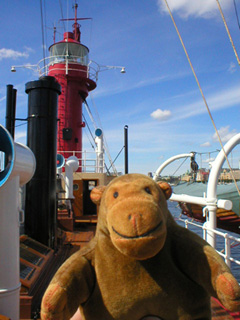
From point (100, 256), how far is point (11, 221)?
4.92ft

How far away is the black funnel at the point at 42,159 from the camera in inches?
240

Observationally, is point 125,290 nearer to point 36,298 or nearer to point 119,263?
point 119,263

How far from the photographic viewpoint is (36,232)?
6.06 meters

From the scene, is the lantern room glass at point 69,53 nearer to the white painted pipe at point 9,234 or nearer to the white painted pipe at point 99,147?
the white painted pipe at point 99,147

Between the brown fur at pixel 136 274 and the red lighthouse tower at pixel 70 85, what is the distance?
41.1 feet

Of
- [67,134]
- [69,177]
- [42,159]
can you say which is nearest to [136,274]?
[42,159]

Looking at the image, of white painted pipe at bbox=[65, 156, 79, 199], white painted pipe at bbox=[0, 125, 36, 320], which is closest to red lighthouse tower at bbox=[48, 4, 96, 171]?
white painted pipe at bbox=[65, 156, 79, 199]

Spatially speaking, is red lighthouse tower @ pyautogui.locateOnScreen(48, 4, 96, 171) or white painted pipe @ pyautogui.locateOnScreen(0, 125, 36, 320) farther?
red lighthouse tower @ pyautogui.locateOnScreen(48, 4, 96, 171)

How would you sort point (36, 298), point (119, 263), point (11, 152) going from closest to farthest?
point (119, 263)
point (11, 152)
point (36, 298)

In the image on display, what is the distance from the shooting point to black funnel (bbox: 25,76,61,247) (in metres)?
6.09

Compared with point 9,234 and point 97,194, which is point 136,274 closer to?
point 97,194

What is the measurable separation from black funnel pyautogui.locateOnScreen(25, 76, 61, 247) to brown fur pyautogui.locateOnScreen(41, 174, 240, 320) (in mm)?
4000

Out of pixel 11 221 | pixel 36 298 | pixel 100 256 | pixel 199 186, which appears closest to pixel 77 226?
A: pixel 199 186

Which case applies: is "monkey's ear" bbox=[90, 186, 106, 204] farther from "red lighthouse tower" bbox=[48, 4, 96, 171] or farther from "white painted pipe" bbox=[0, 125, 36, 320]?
"red lighthouse tower" bbox=[48, 4, 96, 171]
